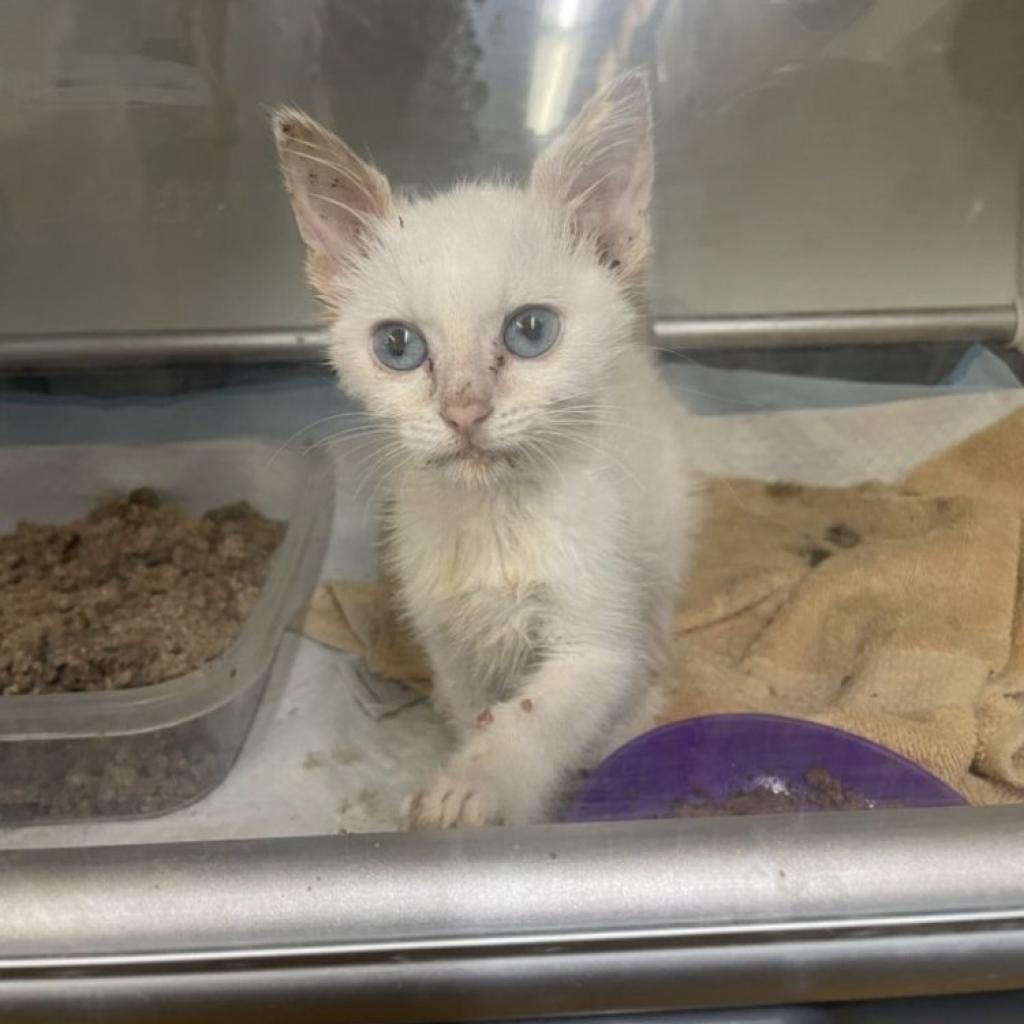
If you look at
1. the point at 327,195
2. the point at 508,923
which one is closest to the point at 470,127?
the point at 327,195

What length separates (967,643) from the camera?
1256 millimetres

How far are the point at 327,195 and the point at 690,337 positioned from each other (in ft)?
3.16

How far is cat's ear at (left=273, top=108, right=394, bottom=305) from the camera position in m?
0.97

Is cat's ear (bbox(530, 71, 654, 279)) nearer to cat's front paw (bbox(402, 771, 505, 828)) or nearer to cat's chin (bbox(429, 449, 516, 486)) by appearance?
cat's chin (bbox(429, 449, 516, 486))

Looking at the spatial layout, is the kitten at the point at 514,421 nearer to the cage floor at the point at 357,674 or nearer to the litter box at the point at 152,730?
the cage floor at the point at 357,674

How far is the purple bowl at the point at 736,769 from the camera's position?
95cm

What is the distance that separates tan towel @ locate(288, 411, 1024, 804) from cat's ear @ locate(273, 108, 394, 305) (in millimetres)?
483

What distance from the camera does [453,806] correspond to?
0.92 meters

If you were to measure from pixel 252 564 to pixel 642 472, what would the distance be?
62cm

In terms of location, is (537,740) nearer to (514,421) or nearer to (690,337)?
(514,421)

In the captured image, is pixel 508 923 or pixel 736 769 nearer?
pixel 508 923

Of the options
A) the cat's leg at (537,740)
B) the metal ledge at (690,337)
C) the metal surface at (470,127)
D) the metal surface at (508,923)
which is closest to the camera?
the metal surface at (508,923)

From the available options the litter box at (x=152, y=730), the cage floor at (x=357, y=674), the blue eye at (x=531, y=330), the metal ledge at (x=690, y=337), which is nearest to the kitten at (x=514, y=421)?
the blue eye at (x=531, y=330)

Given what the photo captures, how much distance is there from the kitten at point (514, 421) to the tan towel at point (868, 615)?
163mm
